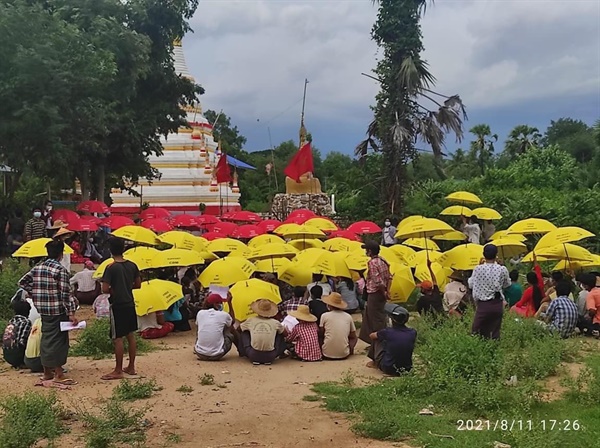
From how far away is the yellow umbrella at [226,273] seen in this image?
33.0ft

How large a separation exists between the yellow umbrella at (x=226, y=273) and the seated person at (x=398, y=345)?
2919 millimetres

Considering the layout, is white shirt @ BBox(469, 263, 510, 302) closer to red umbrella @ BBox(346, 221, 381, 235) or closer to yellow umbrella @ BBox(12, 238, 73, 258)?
yellow umbrella @ BBox(12, 238, 73, 258)

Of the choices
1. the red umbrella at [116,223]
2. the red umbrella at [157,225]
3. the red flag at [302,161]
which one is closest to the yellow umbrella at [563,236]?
the red umbrella at [157,225]

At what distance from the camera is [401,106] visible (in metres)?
21.9

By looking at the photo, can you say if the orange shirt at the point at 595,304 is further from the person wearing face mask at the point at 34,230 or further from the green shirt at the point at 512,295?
the person wearing face mask at the point at 34,230

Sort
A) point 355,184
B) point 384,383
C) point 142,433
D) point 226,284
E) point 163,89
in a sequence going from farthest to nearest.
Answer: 1. point 355,184
2. point 163,89
3. point 226,284
4. point 384,383
5. point 142,433

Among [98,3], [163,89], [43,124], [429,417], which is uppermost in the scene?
[98,3]

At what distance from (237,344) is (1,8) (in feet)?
37.5

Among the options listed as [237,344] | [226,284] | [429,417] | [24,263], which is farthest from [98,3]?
[429,417]

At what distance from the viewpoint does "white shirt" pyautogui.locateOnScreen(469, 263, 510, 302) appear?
7.77m

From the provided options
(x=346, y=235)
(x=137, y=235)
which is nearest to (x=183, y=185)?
(x=346, y=235)

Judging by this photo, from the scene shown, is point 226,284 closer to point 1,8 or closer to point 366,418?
point 366,418

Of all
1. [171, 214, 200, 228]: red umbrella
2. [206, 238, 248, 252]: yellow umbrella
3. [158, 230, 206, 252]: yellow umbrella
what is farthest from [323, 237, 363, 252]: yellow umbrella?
[171, 214, 200, 228]: red umbrella

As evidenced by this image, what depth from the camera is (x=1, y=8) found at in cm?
1598
